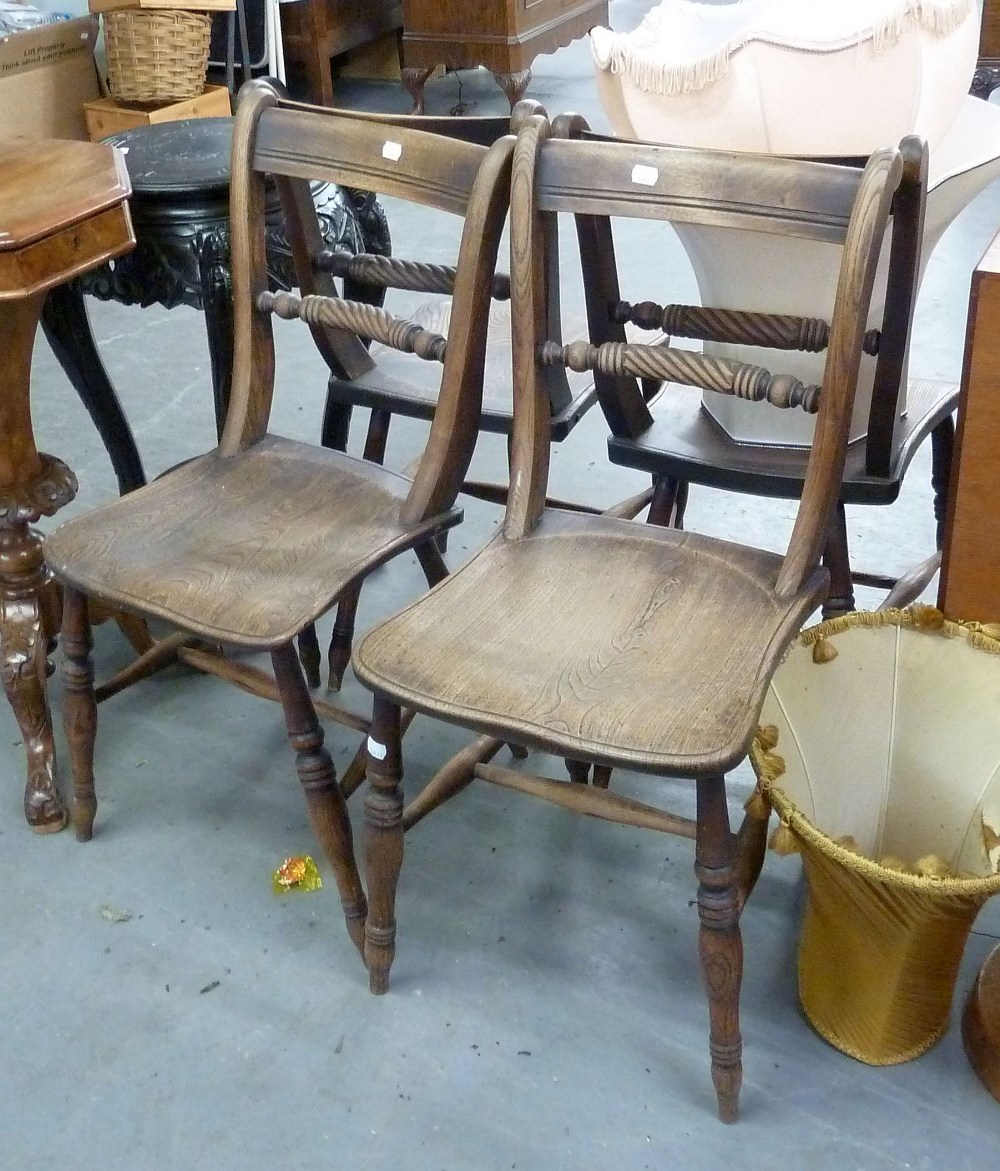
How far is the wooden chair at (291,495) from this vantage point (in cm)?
139

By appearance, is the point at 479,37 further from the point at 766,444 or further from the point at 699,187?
the point at 699,187

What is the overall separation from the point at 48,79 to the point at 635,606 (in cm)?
370

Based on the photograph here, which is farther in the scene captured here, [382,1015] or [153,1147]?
[382,1015]

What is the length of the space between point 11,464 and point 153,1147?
91cm

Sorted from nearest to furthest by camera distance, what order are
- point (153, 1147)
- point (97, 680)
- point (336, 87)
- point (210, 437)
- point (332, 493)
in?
1. point (153, 1147)
2. point (332, 493)
3. point (97, 680)
4. point (210, 437)
5. point (336, 87)

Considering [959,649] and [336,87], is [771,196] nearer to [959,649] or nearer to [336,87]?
[959,649]

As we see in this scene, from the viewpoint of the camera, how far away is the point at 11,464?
5.50 feet

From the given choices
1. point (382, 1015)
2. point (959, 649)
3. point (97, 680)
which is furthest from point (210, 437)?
point (959, 649)

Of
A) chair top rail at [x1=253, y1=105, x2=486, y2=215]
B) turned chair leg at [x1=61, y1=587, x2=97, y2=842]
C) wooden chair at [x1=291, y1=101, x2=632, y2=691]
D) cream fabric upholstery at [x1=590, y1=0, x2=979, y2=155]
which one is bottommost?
turned chair leg at [x1=61, y1=587, x2=97, y2=842]

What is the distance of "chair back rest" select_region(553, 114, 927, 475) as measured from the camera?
48.2 inches

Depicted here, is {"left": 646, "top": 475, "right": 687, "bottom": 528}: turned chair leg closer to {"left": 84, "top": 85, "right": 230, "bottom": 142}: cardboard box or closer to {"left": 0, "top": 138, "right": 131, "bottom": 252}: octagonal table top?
{"left": 0, "top": 138, "right": 131, "bottom": 252}: octagonal table top

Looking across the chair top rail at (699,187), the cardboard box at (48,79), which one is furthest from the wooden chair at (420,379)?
the cardboard box at (48,79)

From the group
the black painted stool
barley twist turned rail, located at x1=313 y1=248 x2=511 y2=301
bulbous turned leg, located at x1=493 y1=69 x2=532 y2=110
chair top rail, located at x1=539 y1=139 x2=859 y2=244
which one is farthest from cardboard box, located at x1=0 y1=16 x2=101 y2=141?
chair top rail, located at x1=539 y1=139 x2=859 y2=244

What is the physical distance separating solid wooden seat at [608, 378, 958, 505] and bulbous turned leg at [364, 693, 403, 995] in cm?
48
